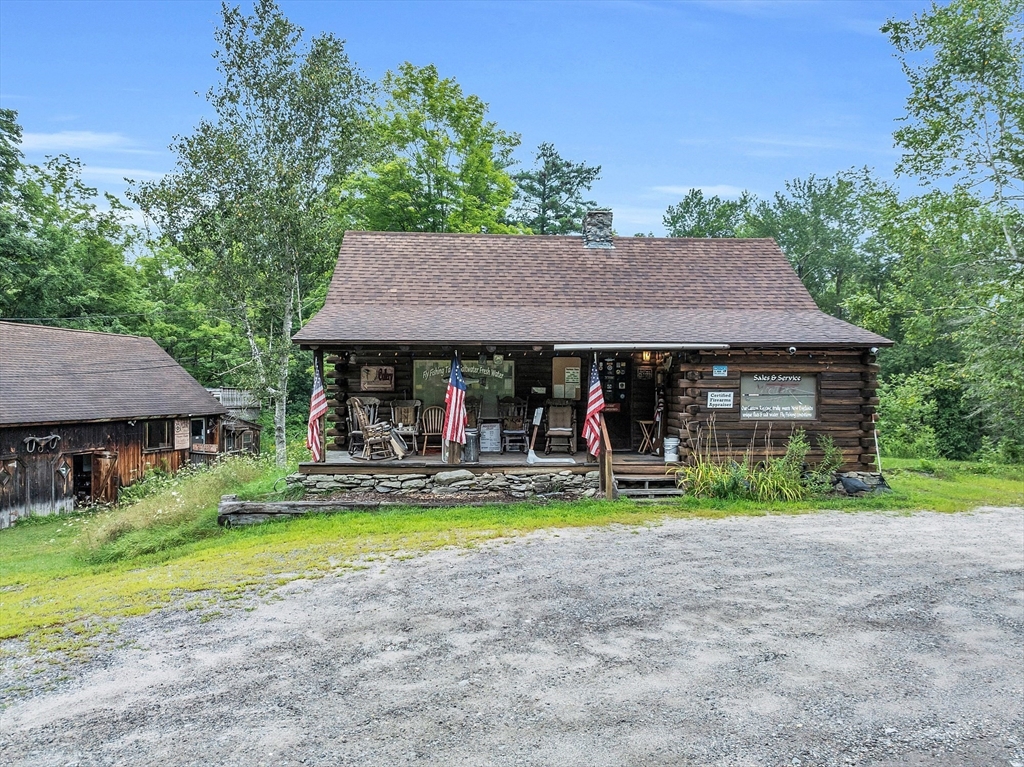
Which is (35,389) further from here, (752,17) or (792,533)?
(752,17)

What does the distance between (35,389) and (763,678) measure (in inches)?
782

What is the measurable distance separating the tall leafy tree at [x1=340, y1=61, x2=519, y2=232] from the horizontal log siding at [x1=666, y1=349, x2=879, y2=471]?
14.7m

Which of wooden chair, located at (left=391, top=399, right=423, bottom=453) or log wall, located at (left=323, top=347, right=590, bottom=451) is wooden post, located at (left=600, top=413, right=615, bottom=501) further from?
wooden chair, located at (left=391, top=399, right=423, bottom=453)

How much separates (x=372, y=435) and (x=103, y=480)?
37.8 feet

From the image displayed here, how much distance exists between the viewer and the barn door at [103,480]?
17.2m

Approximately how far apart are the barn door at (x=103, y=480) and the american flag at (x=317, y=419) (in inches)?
422

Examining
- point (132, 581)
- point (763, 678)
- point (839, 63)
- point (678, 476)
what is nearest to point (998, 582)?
point (763, 678)

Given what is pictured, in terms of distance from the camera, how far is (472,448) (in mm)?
11008

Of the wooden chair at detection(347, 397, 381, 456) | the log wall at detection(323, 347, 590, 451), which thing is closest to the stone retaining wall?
the wooden chair at detection(347, 397, 381, 456)

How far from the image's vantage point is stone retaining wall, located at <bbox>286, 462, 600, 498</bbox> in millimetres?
10406

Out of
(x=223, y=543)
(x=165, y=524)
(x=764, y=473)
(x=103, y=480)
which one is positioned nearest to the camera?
(x=223, y=543)

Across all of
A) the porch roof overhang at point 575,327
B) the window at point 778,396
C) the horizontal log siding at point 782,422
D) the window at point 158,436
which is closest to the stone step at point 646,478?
the horizontal log siding at point 782,422

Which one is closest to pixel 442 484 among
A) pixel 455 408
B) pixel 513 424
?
pixel 455 408

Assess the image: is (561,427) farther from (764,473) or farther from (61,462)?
(61,462)
